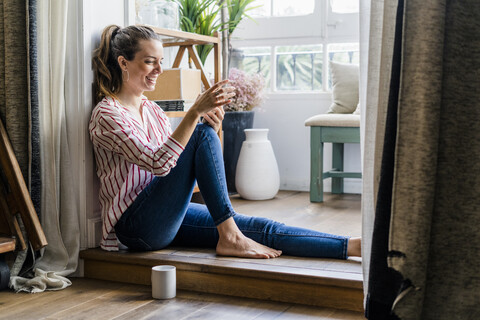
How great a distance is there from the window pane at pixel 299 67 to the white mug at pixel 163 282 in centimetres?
248

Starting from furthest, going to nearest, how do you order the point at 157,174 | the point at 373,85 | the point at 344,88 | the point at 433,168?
the point at 344,88
the point at 157,174
the point at 373,85
the point at 433,168

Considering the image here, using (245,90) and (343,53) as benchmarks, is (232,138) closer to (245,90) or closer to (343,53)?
(245,90)

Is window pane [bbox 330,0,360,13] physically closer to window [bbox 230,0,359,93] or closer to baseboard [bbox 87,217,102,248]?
window [bbox 230,0,359,93]

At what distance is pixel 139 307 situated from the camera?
1.97 meters

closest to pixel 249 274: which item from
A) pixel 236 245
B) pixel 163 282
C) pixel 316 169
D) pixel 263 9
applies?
pixel 236 245

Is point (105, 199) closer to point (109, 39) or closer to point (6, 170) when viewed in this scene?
point (6, 170)

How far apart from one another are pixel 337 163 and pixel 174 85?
147cm

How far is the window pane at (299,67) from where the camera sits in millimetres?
4242

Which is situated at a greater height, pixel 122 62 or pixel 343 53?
pixel 343 53

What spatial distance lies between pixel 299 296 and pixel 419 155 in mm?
982

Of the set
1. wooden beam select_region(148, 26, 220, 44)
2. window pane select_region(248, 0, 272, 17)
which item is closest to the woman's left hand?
wooden beam select_region(148, 26, 220, 44)

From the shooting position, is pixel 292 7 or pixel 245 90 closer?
pixel 245 90

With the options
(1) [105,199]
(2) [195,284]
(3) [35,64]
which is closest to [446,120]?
(2) [195,284]

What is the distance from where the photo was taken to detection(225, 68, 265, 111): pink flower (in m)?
4.02
